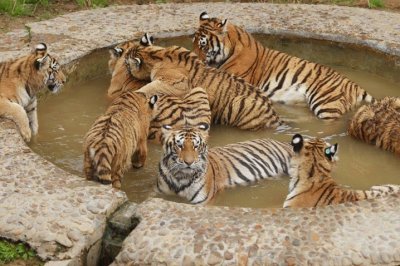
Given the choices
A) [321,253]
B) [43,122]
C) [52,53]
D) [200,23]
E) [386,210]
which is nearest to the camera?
[321,253]

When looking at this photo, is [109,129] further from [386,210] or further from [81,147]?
[386,210]

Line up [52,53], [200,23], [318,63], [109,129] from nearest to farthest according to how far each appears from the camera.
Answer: [109,129] → [52,53] → [200,23] → [318,63]

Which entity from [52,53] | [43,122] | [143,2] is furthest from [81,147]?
[143,2]

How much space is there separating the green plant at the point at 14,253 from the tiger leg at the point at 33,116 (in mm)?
2061

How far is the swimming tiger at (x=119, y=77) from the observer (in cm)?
723

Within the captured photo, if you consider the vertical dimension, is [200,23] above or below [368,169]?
above

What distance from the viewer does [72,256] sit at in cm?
428

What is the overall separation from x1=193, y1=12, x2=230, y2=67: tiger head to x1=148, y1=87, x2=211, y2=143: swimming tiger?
3.77 ft

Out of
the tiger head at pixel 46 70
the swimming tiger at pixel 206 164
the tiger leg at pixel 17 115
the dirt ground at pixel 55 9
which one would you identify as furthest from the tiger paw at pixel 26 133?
the dirt ground at pixel 55 9

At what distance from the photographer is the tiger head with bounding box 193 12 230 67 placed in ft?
25.3

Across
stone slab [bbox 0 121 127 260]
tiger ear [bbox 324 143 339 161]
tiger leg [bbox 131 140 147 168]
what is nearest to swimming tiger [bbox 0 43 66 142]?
tiger leg [bbox 131 140 147 168]

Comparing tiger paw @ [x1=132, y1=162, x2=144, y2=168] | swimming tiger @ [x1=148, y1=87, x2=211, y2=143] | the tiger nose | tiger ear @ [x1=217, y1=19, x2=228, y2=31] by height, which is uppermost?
tiger ear @ [x1=217, y1=19, x2=228, y2=31]

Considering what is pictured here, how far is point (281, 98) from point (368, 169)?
5.38 feet

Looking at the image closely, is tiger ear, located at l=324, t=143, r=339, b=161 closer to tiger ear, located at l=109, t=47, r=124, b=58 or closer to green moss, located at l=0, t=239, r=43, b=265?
green moss, located at l=0, t=239, r=43, b=265
